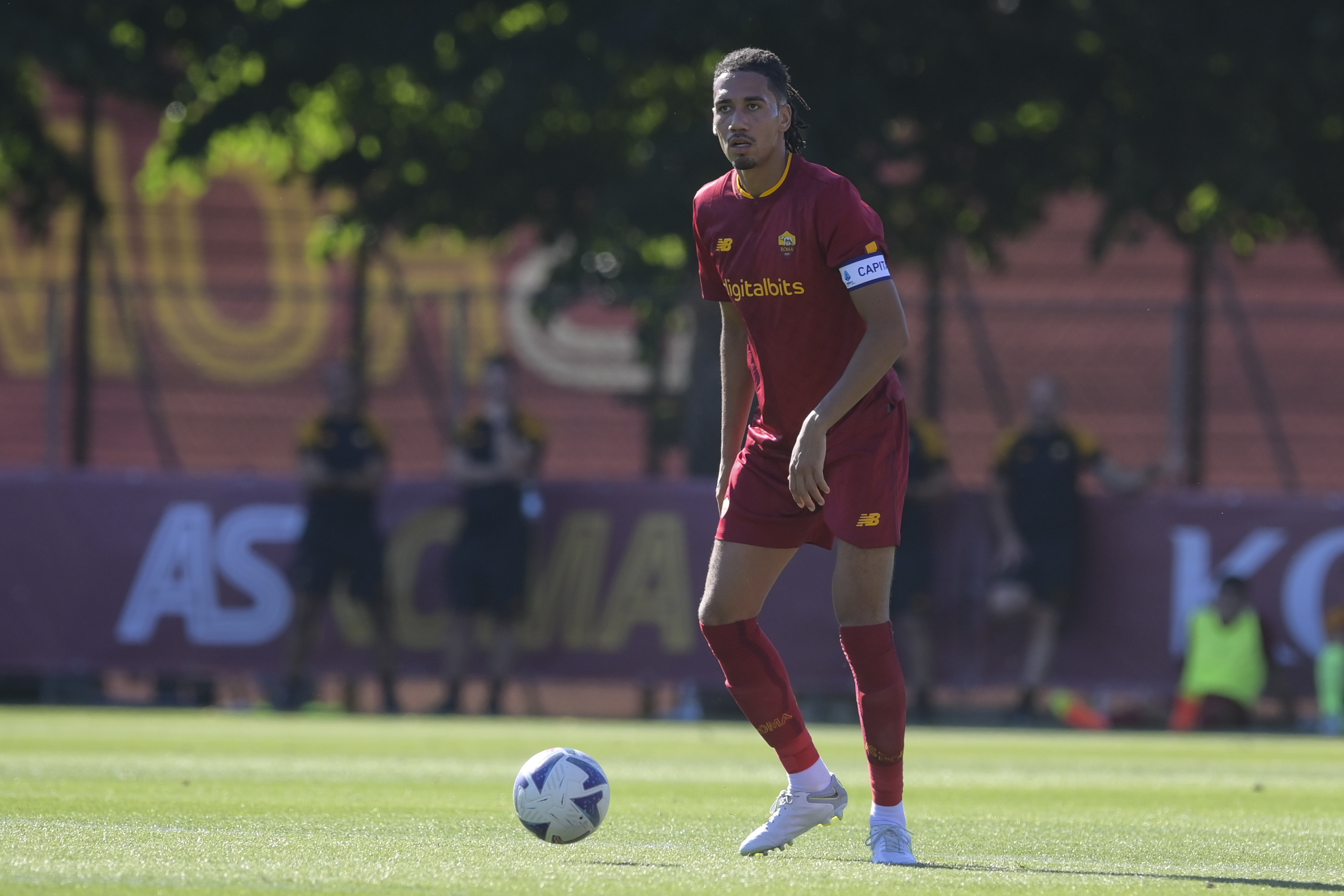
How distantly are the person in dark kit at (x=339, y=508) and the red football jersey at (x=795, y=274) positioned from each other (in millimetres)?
9804

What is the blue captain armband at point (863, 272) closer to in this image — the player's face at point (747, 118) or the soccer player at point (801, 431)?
the soccer player at point (801, 431)

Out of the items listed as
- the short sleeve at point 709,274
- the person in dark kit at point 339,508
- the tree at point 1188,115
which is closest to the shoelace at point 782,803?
the short sleeve at point 709,274

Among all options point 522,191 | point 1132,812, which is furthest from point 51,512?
point 1132,812

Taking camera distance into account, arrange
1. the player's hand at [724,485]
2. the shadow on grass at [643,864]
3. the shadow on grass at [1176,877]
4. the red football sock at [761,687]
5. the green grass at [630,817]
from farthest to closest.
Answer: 1. the player's hand at [724,485]
2. the red football sock at [761,687]
3. the shadow on grass at [643,864]
4. the shadow on grass at [1176,877]
5. the green grass at [630,817]

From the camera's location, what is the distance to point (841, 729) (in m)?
14.6

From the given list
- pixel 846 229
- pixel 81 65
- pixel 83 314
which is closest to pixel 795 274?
pixel 846 229

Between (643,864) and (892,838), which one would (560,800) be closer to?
(643,864)

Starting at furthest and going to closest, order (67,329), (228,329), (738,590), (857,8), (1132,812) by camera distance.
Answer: (228,329), (67,329), (857,8), (1132,812), (738,590)

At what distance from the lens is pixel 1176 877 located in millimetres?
5648

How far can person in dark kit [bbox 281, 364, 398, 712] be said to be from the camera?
15797mm

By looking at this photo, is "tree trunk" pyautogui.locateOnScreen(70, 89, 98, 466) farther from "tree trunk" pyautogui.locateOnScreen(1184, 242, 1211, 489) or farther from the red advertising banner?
"tree trunk" pyautogui.locateOnScreen(1184, 242, 1211, 489)

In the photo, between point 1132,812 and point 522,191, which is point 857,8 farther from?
point 1132,812

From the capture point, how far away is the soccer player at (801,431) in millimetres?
5965

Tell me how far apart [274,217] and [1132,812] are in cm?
2175
